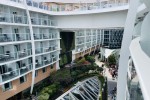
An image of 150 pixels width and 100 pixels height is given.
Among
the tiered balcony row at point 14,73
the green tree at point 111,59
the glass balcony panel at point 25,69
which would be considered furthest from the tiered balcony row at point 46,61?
the green tree at point 111,59

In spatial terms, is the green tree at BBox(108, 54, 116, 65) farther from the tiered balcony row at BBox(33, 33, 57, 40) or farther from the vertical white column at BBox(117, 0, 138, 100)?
the vertical white column at BBox(117, 0, 138, 100)

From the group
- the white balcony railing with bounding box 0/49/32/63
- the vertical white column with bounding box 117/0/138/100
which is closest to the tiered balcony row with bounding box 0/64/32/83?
the white balcony railing with bounding box 0/49/32/63

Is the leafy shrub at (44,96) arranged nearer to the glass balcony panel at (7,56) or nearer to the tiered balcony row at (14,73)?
the tiered balcony row at (14,73)

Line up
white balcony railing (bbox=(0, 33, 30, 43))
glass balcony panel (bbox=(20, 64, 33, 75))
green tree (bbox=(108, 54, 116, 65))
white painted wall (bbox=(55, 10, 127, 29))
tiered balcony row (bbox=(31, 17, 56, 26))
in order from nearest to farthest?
white balcony railing (bbox=(0, 33, 30, 43)) < glass balcony panel (bbox=(20, 64, 33, 75)) < white painted wall (bbox=(55, 10, 127, 29)) < tiered balcony row (bbox=(31, 17, 56, 26)) < green tree (bbox=(108, 54, 116, 65))

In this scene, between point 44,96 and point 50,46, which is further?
point 50,46

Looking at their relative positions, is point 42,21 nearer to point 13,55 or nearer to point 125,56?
point 13,55

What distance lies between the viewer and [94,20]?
22469 mm

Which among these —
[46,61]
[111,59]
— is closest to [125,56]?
[46,61]

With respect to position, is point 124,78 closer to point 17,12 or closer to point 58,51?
point 17,12

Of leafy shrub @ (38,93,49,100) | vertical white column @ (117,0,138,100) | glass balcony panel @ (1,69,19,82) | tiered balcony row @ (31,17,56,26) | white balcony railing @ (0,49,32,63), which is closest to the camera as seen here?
vertical white column @ (117,0,138,100)

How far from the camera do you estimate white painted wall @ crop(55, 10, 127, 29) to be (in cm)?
2102

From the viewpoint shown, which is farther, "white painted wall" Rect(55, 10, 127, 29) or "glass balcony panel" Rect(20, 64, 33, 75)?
"white painted wall" Rect(55, 10, 127, 29)

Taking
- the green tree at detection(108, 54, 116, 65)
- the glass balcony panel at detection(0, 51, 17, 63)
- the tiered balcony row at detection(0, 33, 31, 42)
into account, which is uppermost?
the tiered balcony row at detection(0, 33, 31, 42)

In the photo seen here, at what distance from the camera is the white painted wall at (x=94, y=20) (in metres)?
21.0
